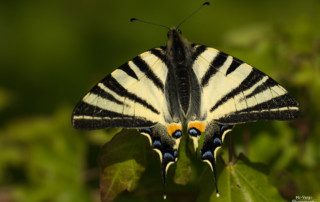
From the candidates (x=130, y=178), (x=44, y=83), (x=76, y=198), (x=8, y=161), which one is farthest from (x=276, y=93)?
(x=44, y=83)

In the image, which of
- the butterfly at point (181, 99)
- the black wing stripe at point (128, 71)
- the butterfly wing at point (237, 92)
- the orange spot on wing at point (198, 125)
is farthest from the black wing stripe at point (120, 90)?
the butterfly wing at point (237, 92)

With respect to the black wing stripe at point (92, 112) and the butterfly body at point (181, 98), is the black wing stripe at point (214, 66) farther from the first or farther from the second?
the black wing stripe at point (92, 112)

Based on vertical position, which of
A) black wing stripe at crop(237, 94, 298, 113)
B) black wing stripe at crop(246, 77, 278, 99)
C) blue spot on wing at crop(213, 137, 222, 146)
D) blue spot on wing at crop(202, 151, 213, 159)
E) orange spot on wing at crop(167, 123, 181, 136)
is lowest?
Answer: blue spot on wing at crop(202, 151, 213, 159)

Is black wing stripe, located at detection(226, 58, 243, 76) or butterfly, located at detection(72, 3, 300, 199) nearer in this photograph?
butterfly, located at detection(72, 3, 300, 199)

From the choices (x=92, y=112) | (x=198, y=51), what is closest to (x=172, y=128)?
(x=92, y=112)

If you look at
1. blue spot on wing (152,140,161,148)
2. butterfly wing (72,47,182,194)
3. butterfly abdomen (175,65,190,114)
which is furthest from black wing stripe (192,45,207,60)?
blue spot on wing (152,140,161,148)

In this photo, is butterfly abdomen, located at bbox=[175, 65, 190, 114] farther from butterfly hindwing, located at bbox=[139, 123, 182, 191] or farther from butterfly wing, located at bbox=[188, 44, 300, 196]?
butterfly hindwing, located at bbox=[139, 123, 182, 191]

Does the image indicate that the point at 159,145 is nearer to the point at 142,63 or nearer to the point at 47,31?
the point at 142,63
